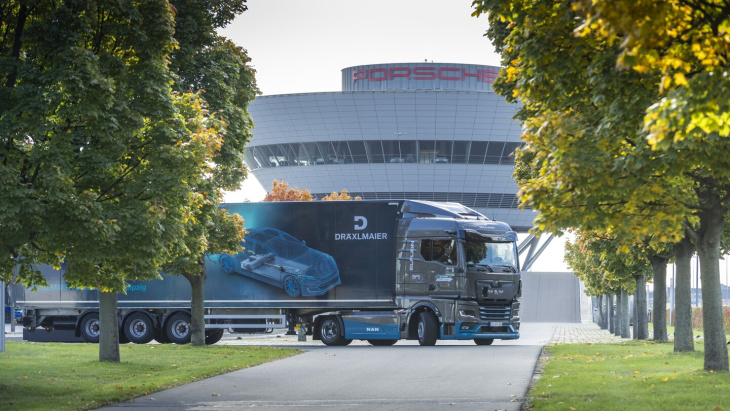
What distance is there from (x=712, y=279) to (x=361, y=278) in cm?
1356

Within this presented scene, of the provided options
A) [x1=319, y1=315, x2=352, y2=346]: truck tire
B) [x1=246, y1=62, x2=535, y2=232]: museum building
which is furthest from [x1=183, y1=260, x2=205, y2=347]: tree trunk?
[x1=246, y1=62, x2=535, y2=232]: museum building

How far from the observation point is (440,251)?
29.0 m

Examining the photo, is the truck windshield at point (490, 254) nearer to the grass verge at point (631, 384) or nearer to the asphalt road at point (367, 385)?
the asphalt road at point (367, 385)

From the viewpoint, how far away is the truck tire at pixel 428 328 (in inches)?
1144

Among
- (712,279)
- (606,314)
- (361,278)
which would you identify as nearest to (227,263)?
(361,278)

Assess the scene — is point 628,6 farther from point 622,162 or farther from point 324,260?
point 324,260

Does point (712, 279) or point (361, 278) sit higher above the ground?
point (712, 279)

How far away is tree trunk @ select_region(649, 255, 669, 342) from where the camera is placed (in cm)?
2925

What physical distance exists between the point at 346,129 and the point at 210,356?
58382 mm

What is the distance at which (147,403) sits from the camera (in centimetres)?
1434

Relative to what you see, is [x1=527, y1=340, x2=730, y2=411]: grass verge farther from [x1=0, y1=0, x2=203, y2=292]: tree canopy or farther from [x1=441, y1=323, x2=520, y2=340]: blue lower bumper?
[x1=0, y1=0, x2=203, y2=292]: tree canopy

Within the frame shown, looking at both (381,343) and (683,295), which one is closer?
(683,295)

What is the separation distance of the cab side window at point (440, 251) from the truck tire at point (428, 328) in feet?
5.36

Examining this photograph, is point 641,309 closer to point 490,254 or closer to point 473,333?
point 490,254
